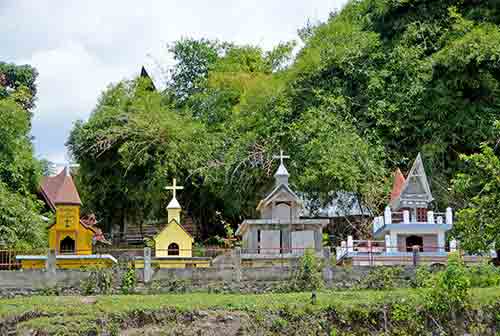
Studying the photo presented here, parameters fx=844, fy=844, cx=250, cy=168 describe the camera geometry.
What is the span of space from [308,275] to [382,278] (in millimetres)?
2066

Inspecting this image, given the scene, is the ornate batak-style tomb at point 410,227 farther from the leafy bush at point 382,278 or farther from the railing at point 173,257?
the leafy bush at point 382,278

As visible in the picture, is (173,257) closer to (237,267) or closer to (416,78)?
(237,267)

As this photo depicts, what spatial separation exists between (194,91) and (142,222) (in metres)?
7.72

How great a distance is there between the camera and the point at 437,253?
25.6m

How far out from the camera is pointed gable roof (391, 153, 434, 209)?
2745cm

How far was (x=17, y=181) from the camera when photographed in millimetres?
33469

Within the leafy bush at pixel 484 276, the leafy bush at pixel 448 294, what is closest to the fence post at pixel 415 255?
the leafy bush at pixel 484 276

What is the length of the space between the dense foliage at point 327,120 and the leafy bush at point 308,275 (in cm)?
771

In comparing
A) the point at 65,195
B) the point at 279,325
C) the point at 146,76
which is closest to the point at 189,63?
the point at 146,76

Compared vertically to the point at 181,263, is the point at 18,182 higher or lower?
A: higher

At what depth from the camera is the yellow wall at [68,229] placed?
27.3m

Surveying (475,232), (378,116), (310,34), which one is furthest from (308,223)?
(310,34)

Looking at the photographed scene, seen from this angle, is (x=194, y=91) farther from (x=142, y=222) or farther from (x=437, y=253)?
(x=437, y=253)

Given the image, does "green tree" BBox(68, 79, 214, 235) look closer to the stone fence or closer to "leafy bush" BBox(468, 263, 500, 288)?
the stone fence
